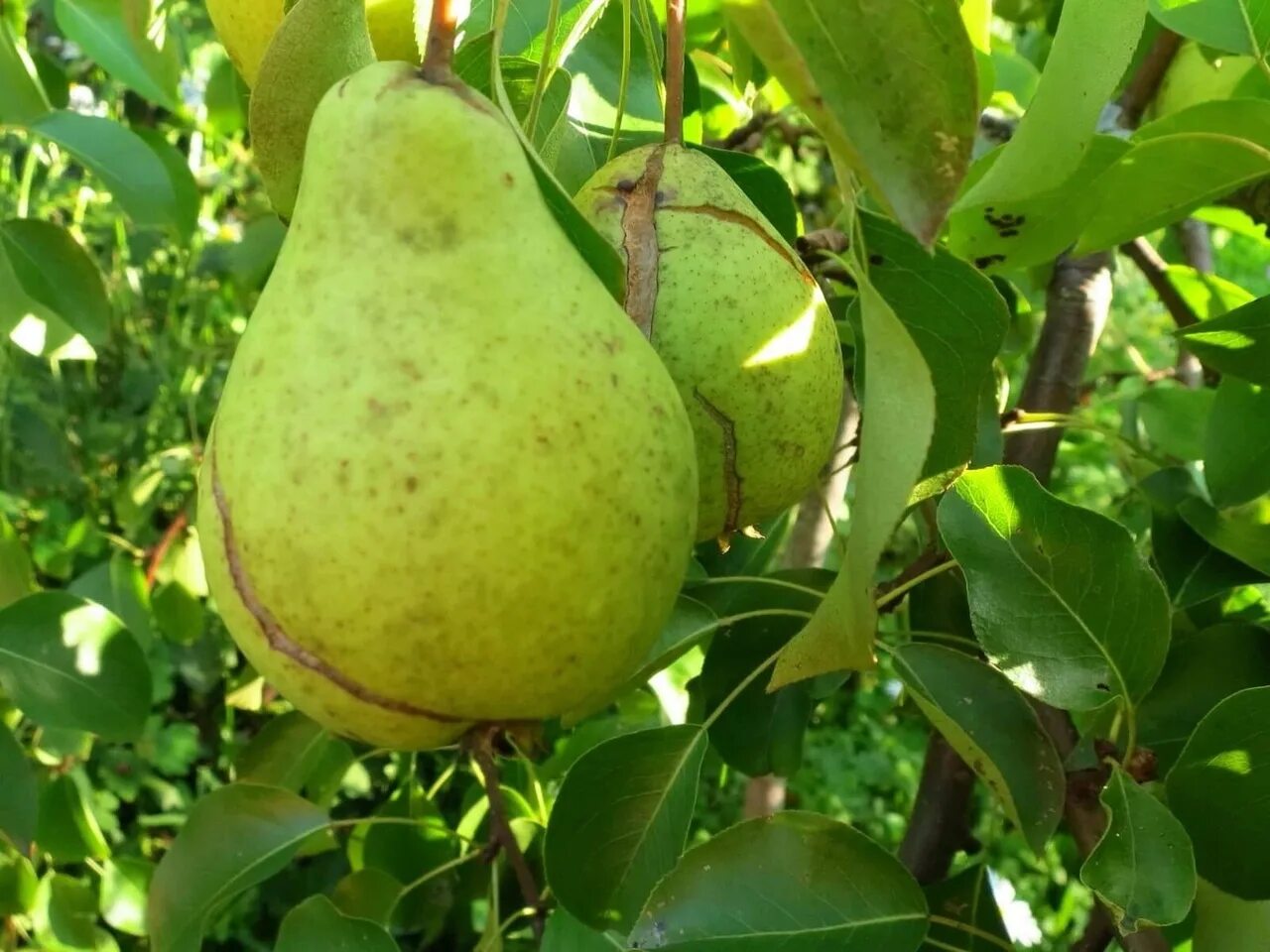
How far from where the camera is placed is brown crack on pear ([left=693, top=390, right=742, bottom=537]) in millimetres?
524

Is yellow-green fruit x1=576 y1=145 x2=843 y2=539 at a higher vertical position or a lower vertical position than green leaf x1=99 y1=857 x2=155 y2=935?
higher

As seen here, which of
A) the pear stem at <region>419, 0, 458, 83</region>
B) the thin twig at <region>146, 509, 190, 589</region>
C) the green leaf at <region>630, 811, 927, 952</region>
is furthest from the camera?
the thin twig at <region>146, 509, 190, 589</region>

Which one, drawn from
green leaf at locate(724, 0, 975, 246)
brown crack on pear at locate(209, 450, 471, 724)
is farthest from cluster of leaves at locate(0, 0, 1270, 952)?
brown crack on pear at locate(209, 450, 471, 724)

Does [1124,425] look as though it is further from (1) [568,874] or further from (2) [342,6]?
(2) [342,6]

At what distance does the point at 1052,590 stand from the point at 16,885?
104 cm

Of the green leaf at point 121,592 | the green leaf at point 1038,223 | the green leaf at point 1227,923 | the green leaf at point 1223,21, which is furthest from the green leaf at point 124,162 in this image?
the green leaf at point 1227,923

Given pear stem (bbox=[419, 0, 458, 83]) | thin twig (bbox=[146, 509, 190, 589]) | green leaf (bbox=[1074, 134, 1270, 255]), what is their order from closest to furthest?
1. pear stem (bbox=[419, 0, 458, 83])
2. green leaf (bbox=[1074, 134, 1270, 255])
3. thin twig (bbox=[146, 509, 190, 589])

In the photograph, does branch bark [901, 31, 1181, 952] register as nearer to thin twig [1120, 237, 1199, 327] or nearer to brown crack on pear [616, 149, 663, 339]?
thin twig [1120, 237, 1199, 327]

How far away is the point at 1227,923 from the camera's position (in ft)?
2.31

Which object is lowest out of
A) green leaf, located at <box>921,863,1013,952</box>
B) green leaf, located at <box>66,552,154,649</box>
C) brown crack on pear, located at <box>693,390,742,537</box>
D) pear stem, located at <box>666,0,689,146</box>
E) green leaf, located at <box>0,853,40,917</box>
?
green leaf, located at <box>0,853,40,917</box>

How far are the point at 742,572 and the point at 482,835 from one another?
0.61 meters

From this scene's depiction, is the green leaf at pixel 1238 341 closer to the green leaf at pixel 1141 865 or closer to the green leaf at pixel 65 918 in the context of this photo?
the green leaf at pixel 1141 865

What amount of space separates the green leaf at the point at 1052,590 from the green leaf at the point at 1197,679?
0.11 m

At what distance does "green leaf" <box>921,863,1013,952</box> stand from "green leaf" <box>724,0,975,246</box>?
0.57m
